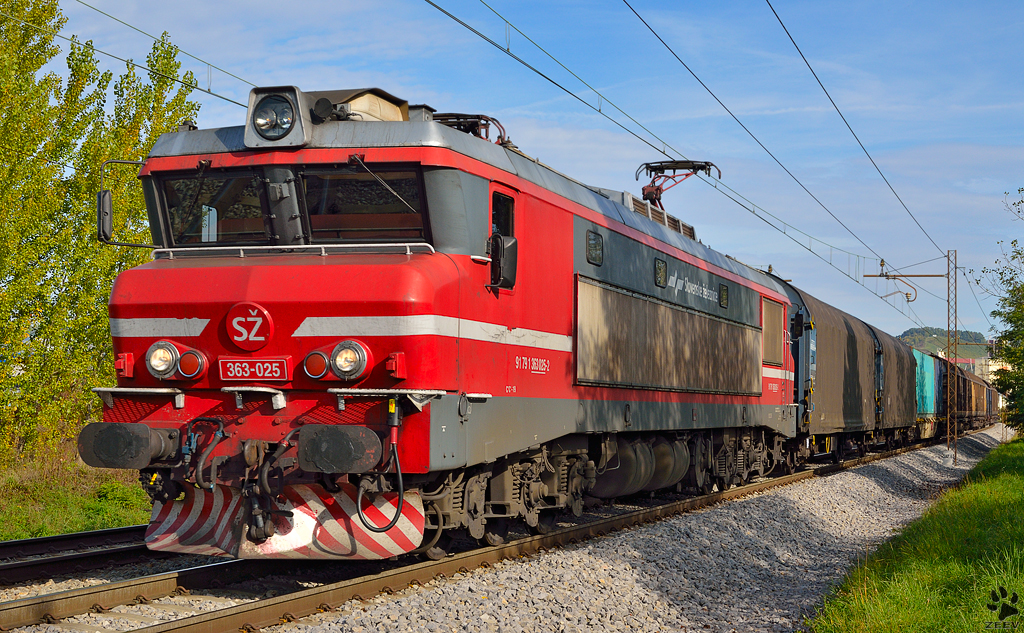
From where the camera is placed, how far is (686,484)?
52.2 ft

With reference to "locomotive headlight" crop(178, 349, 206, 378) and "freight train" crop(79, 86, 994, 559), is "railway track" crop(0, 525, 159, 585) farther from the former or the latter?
"locomotive headlight" crop(178, 349, 206, 378)

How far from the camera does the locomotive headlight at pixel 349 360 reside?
7.42 metres

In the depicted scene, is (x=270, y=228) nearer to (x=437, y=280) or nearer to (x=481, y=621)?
(x=437, y=280)

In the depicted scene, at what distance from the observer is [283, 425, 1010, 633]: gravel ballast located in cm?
719

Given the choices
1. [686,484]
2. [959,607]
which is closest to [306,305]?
[959,607]

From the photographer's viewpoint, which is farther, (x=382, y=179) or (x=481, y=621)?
(x=382, y=179)

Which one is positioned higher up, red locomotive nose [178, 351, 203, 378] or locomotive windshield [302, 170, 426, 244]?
locomotive windshield [302, 170, 426, 244]

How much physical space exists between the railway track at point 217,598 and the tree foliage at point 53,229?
6655 millimetres

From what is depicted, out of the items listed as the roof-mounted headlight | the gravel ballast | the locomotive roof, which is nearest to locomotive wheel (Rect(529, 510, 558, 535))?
the gravel ballast

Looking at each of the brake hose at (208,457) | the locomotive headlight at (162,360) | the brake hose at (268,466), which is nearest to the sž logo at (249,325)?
the locomotive headlight at (162,360)

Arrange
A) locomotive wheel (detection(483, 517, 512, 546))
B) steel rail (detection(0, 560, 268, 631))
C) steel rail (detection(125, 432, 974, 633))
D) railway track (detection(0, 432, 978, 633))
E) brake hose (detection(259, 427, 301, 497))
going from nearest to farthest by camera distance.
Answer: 1. steel rail (detection(125, 432, 974, 633))
2. railway track (detection(0, 432, 978, 633))
3. steel rail (detection(0, 560, 268, 631))
4. brake hose (detection(259, 427, 301, 497))
5. locomotive wheel (detection(483, 517, 512, 546))

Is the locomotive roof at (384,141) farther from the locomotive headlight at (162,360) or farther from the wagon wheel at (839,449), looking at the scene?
the wagon wheel at (839,449)

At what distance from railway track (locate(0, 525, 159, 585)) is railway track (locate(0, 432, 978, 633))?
1.38 meters

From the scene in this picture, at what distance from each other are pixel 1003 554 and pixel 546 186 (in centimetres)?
557
